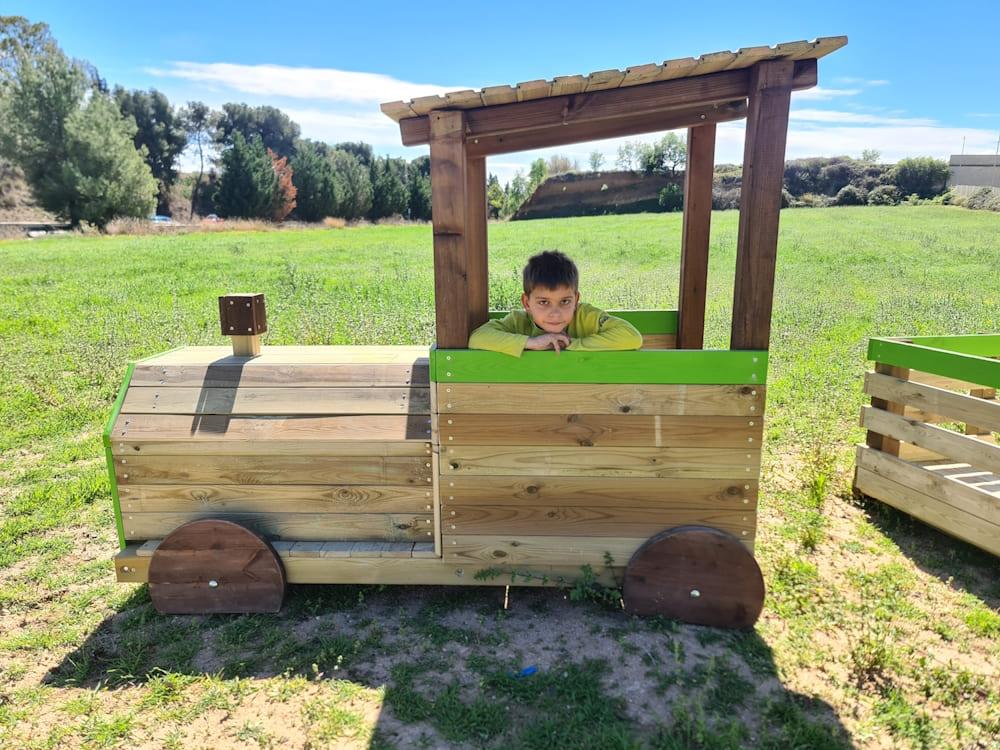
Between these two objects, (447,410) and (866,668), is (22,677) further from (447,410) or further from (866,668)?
(866,668)

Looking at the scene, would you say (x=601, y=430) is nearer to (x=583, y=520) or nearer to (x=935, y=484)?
(x=583, y=520)

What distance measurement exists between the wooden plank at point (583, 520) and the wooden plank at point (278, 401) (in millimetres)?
620

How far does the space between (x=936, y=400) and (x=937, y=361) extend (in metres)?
0.28

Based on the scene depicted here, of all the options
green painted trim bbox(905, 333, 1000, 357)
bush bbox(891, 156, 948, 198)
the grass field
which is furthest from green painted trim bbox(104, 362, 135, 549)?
bush bbox(891, 156, 948, 198)

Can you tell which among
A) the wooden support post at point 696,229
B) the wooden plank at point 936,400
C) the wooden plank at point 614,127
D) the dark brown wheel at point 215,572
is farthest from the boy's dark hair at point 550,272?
the wooden plank at point 936,400

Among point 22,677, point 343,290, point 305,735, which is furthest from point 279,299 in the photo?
point 305,735

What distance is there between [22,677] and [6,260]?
20.6 metres

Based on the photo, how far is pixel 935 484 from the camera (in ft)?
14.6

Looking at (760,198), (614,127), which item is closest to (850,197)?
(614,127)

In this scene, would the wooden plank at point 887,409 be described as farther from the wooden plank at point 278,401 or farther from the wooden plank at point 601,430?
the wooden plank at point 278,401

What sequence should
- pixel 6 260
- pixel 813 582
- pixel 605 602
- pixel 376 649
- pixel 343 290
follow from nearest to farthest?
pixel 376 649 < pixel 605 602 < pixel 813 582 < pixel 343 290 < pixel 6 260

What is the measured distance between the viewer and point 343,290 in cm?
1439

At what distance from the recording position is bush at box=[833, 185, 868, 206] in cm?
4503

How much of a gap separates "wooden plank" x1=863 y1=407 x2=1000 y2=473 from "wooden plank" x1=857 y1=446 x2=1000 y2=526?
0.16 meters
